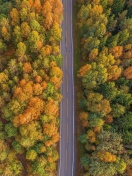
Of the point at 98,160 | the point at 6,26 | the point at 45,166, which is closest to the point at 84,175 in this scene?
the point at 98,160

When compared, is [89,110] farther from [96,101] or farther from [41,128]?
[41,128]

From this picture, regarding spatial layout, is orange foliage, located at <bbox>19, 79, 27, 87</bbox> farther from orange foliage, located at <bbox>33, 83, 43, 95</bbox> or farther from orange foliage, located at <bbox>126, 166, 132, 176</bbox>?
orange foliage, located at <bbox>126, 166, 132, 176</bbox>

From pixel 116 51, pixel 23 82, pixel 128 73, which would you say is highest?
pixel 116 51

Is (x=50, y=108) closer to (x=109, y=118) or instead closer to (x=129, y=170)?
(x=109, y=118)

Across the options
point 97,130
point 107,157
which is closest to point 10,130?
point 97,130

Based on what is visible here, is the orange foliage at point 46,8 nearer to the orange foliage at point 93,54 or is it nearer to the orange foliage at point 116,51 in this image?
the orange foliage at point 93,54

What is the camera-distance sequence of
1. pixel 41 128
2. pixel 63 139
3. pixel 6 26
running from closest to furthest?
pixel 41 128, pixel 6 26, pixel 63 139
